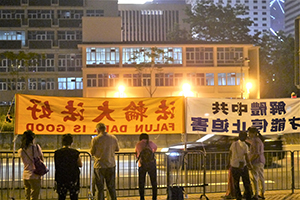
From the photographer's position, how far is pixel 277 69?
6412 centimetres

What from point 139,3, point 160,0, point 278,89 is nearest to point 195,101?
point 278,89

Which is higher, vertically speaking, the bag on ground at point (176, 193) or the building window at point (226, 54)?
the building window at point (226, 54)

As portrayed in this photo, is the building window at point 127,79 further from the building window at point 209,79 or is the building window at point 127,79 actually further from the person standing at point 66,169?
the person standing at point 66,169

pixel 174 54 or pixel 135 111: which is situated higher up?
pixel 174 54

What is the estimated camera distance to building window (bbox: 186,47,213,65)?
49.4m

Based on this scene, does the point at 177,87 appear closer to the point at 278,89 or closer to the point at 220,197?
the point at 278,89

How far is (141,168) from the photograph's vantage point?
28.5 feet

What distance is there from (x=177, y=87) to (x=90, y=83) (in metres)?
10.5

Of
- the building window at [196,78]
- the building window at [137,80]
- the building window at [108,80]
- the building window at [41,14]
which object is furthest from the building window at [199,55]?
the building window at [41,14]

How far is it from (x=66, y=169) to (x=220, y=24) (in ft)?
208

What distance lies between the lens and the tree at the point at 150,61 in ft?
149

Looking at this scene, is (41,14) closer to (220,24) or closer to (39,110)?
(220,24)

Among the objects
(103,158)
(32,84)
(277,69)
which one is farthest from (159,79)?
(103,158)

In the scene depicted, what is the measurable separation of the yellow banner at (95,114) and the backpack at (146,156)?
127 cm
